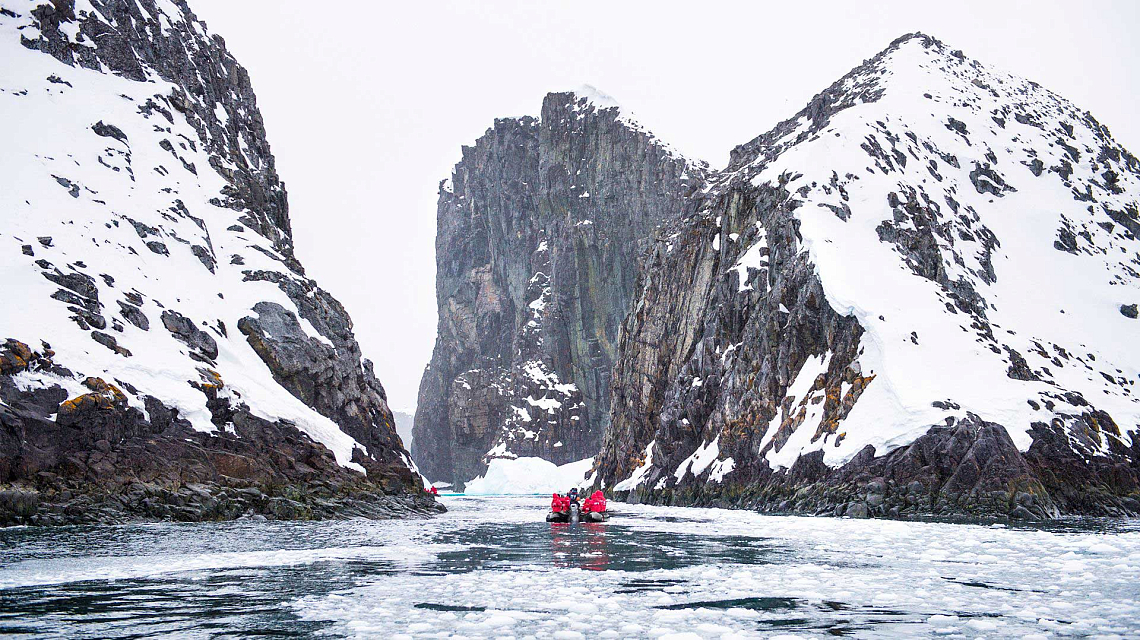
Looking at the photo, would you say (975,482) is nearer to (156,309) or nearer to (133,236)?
(156,309)

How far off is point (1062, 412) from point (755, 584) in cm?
3801

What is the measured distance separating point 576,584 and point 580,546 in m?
11.1

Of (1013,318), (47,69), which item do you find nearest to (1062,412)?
(1013,318)

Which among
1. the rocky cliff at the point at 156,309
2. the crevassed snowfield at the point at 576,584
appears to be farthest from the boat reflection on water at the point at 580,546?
the rocky cliff at the point at 156,309

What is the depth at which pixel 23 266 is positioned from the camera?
41531 millimetres

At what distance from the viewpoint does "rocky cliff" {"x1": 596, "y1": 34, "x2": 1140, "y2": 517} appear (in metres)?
46.5

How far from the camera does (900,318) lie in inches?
2238

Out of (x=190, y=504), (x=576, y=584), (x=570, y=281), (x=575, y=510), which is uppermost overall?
(x=570, y=281)

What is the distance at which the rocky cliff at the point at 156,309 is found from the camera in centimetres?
3544

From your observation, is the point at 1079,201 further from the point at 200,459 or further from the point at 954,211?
the point at 200,459

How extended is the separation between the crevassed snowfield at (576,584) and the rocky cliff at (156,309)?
218 inches

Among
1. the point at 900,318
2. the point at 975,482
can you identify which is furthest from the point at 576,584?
the point at 900,318

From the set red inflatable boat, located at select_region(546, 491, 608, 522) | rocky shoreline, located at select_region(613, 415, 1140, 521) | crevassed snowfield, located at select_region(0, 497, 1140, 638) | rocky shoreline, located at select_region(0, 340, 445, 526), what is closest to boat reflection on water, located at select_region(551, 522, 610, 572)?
crevassed snowfield, located at select_region(0, 497, 1140, 638)

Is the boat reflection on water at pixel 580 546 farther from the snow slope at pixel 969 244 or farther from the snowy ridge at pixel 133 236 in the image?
the snow slope at pixel 969 244
